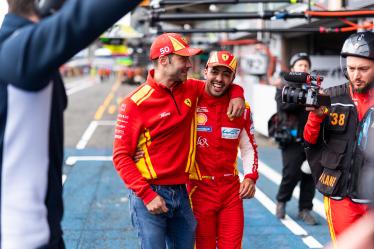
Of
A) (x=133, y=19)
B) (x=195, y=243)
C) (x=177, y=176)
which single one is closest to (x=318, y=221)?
(x=195, y=243)

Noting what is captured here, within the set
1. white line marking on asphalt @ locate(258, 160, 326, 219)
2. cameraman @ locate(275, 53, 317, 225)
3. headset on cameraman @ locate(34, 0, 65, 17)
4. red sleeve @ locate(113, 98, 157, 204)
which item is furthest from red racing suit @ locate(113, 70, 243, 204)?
white line marking on asphalt @ locate(258, 160, 326, 219)

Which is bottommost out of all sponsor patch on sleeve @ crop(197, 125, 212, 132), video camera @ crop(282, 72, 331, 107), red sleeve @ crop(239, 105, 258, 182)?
red sleeve @ crop(239, 105, 258, 182)

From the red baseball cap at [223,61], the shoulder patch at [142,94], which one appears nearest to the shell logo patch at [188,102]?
the shoulder patch at [142,94]

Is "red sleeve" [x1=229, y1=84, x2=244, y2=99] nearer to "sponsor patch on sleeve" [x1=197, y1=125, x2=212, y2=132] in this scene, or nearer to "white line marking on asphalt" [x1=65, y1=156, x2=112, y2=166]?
"sponsor patch on sleeve" [x1=197, y1=125, x2=212, y2=132]

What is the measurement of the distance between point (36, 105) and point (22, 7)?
39 centimetres

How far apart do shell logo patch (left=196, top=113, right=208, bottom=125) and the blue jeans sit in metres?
0.56

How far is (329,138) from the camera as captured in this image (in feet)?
12.0

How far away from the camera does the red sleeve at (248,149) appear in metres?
4.21

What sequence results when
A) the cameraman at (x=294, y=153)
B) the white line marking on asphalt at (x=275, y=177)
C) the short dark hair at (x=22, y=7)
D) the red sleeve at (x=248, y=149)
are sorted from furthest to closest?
the white line marking on asphalt at (x=275, y=177) → the cameraman at (x=294, y=153) → the red sleeve at (x=248, y=149) → the short dark hair at (x=22, y=7)

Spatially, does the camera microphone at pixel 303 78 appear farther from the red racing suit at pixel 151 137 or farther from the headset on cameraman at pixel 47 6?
the headset on cameraman at pixel 47 6

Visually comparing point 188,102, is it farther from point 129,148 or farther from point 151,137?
point 129,148

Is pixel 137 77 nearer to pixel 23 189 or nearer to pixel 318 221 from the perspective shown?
pixel 318 221

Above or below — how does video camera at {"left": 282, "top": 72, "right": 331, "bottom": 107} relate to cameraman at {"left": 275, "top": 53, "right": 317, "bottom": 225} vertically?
above

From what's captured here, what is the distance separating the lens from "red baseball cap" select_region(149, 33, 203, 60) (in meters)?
3.49
